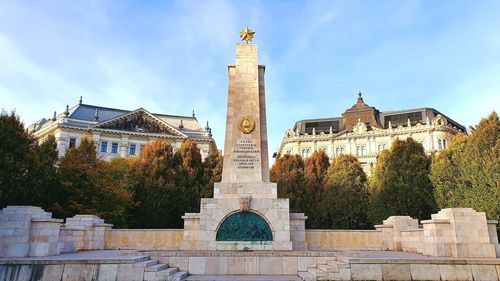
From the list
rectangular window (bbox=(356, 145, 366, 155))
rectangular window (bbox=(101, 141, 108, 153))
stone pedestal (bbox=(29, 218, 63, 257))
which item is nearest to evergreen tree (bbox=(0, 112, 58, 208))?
stone pedestal (bbox=(29, 218, 63, 257))

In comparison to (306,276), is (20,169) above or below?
above

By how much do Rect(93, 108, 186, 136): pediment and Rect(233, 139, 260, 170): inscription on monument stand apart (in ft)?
164

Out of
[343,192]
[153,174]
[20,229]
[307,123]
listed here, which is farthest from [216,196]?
[307,123]

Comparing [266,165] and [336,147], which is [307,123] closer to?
[336,147]

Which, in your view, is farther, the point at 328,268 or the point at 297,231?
the point at 297,231

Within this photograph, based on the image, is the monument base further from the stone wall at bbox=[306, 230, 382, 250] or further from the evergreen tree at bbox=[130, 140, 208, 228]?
the evergreen tree at bbox=[130, 140, 208, 228]

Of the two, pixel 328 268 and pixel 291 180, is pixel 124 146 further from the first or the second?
pixel 328 268

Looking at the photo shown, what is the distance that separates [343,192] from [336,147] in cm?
4069

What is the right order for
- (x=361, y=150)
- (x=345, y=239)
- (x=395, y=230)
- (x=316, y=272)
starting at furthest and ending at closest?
1. (x=361, y=150)
2. (x=345, y=239)
3. (x=395, y=230)
4. (x=316, y=272)

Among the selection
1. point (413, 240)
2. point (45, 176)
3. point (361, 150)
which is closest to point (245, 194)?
point (413, 240)

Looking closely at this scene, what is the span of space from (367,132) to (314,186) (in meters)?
39.0

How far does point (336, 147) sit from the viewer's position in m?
73.8

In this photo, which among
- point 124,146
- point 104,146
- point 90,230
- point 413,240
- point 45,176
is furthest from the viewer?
point 124,146

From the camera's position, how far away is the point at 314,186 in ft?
119
